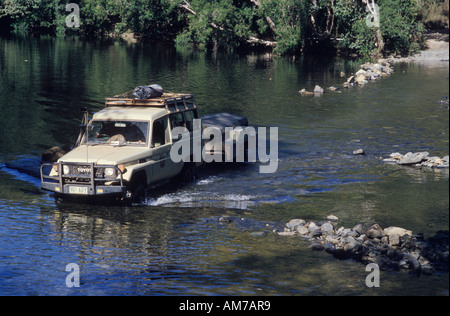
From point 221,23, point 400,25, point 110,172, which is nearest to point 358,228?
point 110,172

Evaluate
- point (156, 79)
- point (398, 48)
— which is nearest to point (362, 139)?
point (156, 79)

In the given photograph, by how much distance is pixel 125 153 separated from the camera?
55.3ft

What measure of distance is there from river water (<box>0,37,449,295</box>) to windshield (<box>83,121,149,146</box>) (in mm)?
1683

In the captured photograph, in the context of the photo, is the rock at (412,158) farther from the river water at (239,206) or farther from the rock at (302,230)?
the rock at (302,230)

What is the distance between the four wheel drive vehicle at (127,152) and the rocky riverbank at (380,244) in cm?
392

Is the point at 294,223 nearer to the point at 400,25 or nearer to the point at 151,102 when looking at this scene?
the point at 151,102

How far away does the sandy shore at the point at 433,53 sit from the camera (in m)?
52.6

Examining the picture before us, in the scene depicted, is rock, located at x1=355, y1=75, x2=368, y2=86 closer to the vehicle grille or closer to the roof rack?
the roof rack

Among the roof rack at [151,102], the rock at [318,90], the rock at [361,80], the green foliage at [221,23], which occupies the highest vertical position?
the green foliage at [221,23]

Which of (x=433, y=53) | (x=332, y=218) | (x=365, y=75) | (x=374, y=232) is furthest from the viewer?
(x=433, y=53)

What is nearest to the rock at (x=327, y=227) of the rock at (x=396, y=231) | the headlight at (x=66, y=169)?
the rock at (x=396, y=231)

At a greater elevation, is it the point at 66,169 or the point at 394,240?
the point at 66,169

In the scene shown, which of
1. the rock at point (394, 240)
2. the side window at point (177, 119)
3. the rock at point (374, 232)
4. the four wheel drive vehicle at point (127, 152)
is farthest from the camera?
the side window at point (177, 119)

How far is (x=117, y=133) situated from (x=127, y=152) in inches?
→ 41.5
